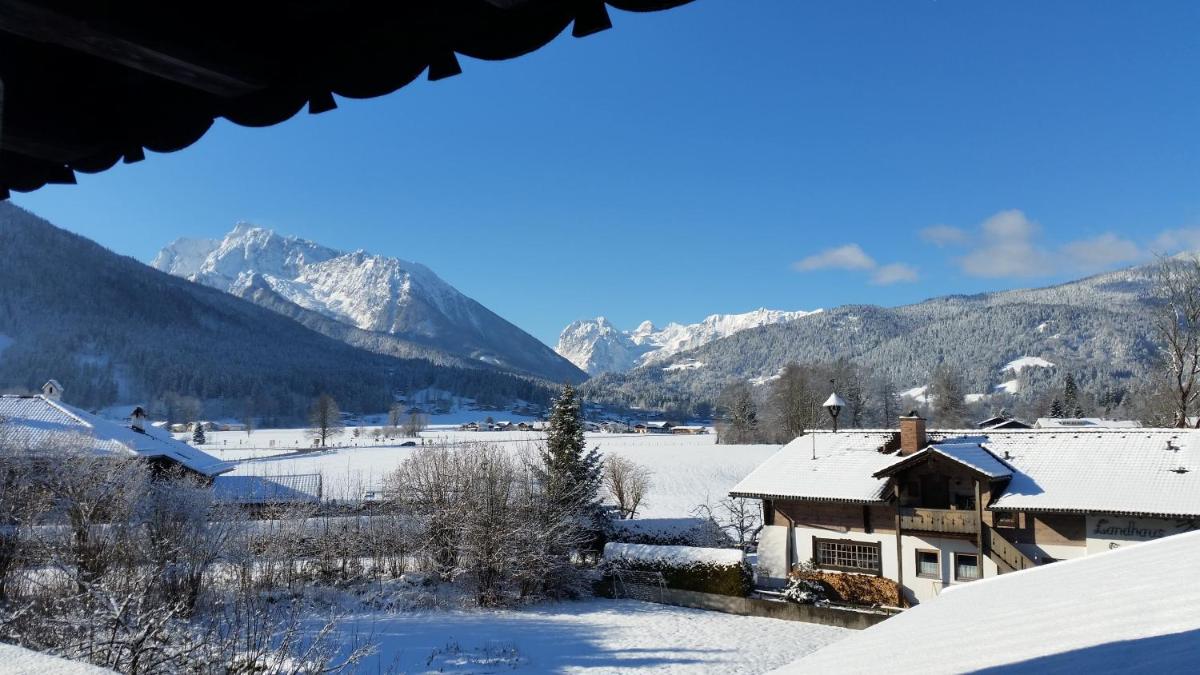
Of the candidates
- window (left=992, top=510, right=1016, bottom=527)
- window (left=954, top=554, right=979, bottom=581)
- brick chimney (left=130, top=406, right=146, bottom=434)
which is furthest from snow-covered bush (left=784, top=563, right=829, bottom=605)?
brick chimney (left=130, top=406, right=146, bottom=434)

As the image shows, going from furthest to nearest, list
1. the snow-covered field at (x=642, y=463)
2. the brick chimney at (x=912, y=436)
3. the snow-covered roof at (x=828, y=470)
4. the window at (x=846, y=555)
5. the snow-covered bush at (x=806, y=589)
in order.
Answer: the snow-covered field at (x=642, y=463), the brick chimney at (x=912, y=436), the snow-covered roof at (x=828, y=470), the window at (x=846, y=555), the snow-covered bush at (x=806, y=589)

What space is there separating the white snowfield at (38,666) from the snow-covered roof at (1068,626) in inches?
131

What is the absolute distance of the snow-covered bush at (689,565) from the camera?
91.1 ft

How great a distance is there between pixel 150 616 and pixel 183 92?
7722mm

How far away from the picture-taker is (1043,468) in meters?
25.8

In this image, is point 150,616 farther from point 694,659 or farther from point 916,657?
point 694,659

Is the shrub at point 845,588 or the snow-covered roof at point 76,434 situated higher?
the snow-covered roof at point 76,434

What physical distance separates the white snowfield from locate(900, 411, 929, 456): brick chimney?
94.7 feet

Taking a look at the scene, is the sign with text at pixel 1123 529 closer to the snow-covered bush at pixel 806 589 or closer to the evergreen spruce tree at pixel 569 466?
the snow-covered bush at pixel 806 589

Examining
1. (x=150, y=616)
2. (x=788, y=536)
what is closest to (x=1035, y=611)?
(x=150, y=616)

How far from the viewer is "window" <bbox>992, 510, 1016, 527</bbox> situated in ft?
80.9

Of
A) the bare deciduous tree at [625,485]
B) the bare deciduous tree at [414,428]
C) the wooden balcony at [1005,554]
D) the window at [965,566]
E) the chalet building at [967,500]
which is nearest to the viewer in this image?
the chalet building at [967,500]

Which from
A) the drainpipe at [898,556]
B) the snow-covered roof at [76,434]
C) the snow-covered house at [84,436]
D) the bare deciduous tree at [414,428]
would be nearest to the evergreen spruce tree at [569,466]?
the drainpipe at [898,556]

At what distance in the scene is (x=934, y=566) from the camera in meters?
25.8
